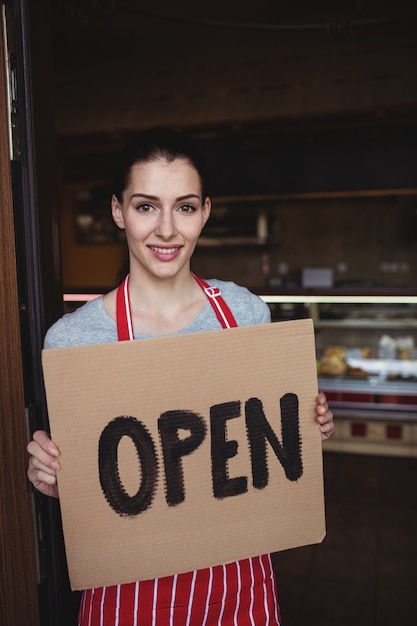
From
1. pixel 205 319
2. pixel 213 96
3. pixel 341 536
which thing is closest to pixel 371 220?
pixel 213 96

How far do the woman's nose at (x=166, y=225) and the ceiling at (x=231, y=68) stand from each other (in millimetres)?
3191

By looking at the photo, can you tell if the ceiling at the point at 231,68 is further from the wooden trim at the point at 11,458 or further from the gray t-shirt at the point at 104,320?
the wooden trim at the point at 11,458

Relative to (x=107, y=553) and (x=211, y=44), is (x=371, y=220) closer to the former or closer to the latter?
(x=211, y=44)

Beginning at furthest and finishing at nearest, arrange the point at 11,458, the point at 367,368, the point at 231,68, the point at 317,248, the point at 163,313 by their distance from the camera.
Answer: the point at 317,248
the point at 231,68
the point at 367,368
the point at 163,313
the point at 11,458

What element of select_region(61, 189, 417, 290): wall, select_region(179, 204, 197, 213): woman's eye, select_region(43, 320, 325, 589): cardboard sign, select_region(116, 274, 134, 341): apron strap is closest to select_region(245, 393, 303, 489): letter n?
select_region(43, 320, 325, 589): cardboard sign

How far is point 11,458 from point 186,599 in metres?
0.47

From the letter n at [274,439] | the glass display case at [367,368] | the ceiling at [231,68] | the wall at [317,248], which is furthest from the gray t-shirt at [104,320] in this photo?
the wall at [317,248]

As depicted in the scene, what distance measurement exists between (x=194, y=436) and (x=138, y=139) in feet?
2.18

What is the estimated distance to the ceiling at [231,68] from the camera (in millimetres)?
4141

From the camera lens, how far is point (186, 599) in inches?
47.2

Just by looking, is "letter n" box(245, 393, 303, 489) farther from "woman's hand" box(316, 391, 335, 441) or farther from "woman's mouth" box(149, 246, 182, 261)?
"woman's mouth" box(149, 246, 182, 261)

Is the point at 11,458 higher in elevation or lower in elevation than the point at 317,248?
lower

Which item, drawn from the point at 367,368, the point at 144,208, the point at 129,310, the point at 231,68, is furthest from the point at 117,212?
the point at 231,68

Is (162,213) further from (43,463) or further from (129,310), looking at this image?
(43,463)
